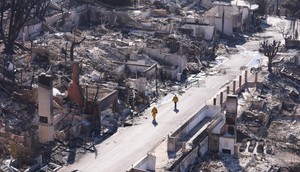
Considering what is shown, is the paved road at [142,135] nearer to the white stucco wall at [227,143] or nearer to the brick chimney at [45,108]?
the brick chimney at [45,108]

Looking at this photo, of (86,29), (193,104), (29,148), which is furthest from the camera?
(86,29)

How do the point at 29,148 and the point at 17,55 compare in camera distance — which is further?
the point at 17,55

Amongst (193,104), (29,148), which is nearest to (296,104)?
(193,104)

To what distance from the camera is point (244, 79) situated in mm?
36812

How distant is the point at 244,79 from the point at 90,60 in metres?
8.16

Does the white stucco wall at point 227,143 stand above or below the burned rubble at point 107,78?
below

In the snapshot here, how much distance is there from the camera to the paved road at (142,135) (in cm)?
2547

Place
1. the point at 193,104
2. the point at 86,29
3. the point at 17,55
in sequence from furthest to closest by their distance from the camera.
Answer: the point at 86,29, the point at 17,55, the point at 193,104

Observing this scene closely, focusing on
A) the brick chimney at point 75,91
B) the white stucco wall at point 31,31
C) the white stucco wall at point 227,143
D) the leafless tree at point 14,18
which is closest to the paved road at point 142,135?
the brick chimney at point 75,91

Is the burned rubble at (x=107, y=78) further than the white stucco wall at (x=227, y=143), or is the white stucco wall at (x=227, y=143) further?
the white stucco wall at (x=227, y=143)

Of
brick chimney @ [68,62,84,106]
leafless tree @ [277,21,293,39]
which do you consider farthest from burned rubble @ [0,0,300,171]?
leafless tree @ [277,21,293,39]

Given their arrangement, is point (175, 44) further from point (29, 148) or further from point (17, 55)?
point (29, 148)

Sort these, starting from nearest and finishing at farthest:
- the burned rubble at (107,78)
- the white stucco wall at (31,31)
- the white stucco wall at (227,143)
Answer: the burned rubble at (107,78) → the white stucco wall at (227,143) → the white stucco wall at (31,31)

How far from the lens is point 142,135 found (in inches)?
1126
